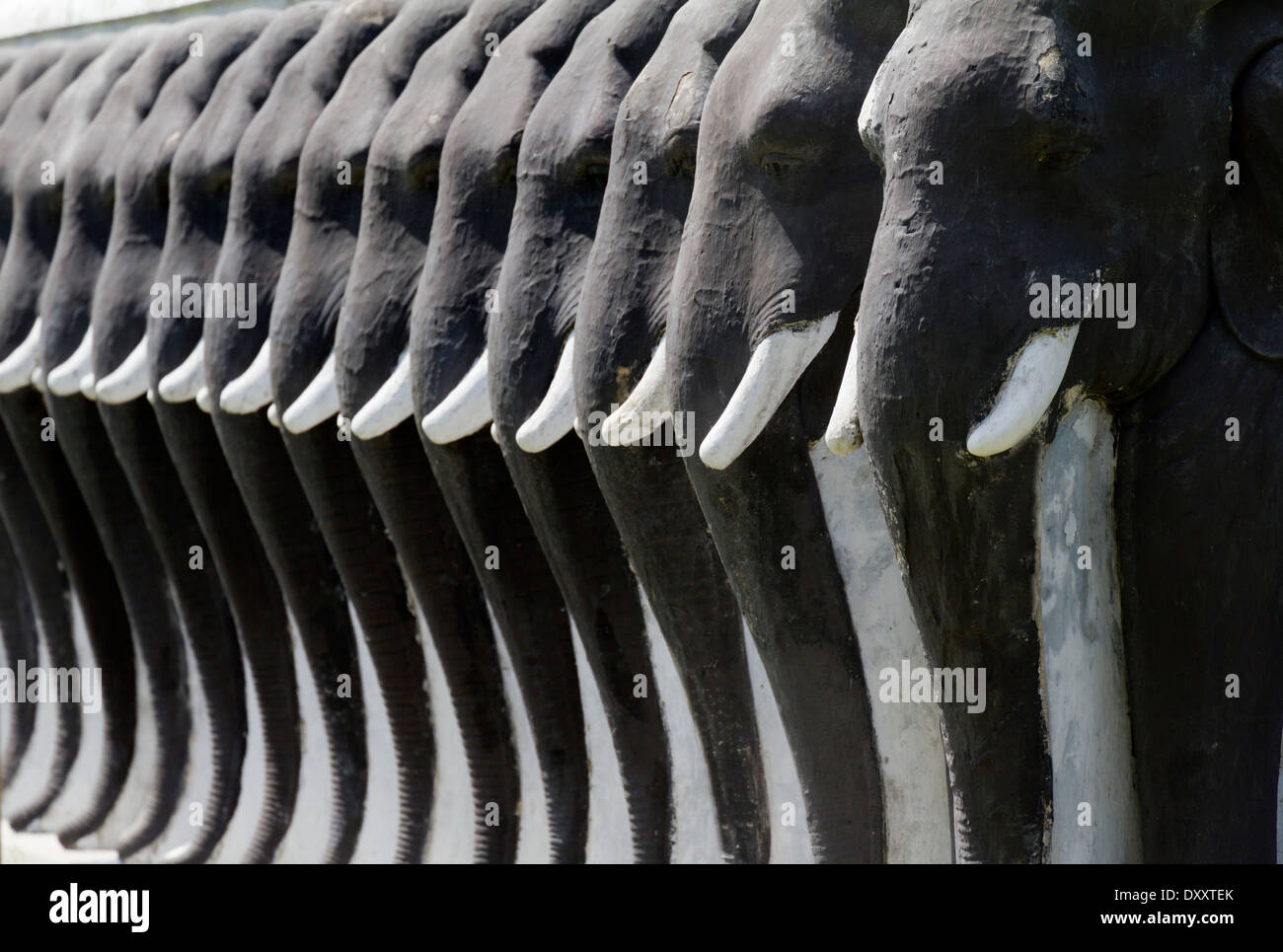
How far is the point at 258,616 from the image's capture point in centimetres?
451

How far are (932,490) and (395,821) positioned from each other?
2.23 meters

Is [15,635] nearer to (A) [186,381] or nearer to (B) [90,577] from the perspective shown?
(B) [90,577]

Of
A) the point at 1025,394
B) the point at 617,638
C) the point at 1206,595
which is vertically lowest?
the point at 1206,595

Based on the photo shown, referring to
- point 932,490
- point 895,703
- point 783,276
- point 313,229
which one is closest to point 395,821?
point 313,229

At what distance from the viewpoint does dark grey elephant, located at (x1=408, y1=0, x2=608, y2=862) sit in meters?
3.42

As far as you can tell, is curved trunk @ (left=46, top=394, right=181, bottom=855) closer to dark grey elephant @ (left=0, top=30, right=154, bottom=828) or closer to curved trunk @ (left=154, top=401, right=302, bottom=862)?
dark grey elephant @ (left=0, top=30, right=154, bottom=828)

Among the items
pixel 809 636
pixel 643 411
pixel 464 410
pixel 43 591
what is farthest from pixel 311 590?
pixel 809 636

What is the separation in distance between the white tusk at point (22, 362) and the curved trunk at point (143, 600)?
12 cm

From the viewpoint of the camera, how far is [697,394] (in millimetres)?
2764

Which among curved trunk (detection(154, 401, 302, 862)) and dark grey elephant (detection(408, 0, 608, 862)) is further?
curved trunk (detection(154, 401, 302, 862))

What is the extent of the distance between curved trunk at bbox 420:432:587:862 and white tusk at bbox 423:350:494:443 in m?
0.17

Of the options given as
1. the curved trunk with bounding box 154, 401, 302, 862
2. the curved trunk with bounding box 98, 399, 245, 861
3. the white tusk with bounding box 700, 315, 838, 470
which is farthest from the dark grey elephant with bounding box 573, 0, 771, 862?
the curved trunk with bounding box 98, 399, 245, 861

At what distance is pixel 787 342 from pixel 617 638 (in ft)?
2.90
